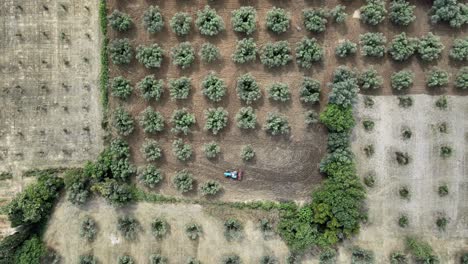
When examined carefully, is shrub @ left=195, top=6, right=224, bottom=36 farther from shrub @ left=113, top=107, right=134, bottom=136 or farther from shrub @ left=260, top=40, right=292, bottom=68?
shrub @ left=113, top=107, right=134, bottom=136

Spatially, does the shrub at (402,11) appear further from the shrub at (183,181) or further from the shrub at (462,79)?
the shrub at (183,181)

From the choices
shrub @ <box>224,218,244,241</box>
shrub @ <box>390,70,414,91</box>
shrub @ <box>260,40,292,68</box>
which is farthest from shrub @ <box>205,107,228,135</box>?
shrub @ <box>390,70,414,91</box>

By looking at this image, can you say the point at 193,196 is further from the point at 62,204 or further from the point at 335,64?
the point at 335,64

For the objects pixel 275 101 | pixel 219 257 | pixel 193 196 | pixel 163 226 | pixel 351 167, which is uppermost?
pixel 275 101

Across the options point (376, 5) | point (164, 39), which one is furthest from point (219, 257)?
point (376, 5)

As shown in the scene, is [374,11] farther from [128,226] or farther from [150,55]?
[128,226]
